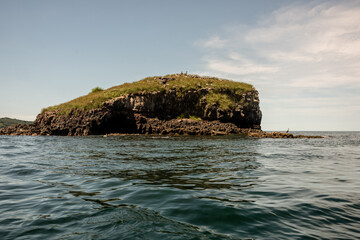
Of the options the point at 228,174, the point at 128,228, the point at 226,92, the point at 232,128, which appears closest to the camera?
the point at 128,228

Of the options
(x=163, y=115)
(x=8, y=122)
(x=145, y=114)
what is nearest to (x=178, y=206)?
(x=145, y=114)

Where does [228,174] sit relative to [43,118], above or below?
below

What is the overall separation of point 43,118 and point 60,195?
51334mm

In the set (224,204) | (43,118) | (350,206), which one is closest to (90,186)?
(224,204)

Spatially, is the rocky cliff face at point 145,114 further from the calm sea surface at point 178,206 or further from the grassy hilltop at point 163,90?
the calm sea surface at point 178,206

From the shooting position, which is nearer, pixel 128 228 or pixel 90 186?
pixel 128 228

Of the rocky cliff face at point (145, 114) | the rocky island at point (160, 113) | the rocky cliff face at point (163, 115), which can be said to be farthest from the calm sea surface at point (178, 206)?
the rocky cliff face at point (145, 114)

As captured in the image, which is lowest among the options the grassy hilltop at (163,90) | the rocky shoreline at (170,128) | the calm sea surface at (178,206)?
the calm sea surface at (178,206)

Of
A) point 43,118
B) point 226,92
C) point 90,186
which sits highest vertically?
point 226,92

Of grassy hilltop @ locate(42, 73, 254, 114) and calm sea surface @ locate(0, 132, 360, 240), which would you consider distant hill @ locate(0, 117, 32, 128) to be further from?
calm sea surface @ locate(0, 132, 360, 240)

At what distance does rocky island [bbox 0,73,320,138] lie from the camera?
151 feet

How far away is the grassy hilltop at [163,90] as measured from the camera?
4874 centimetres

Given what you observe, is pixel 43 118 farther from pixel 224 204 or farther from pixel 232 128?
pixel 224 204

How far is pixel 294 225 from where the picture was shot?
448 cm
